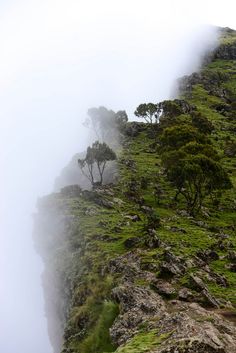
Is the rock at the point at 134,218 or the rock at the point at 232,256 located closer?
the rock at the point at 232,256

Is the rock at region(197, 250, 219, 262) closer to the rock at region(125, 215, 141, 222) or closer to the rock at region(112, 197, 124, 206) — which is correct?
the rock at region(125, 215, 141, 222)

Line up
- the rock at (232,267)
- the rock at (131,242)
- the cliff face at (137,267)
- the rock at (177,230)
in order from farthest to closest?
1. the rock at (177,230)
2. the rock at (131,242)
3. the rock at (232,267)
4. the cliff face at (137,267)

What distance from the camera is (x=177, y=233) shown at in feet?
195

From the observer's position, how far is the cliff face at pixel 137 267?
1217 inches

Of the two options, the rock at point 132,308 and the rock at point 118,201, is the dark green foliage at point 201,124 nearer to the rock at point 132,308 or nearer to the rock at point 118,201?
the rock at point 118,201

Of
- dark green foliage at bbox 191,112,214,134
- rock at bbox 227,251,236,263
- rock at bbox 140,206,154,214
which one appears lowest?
rock at bbox 227,251,236,263

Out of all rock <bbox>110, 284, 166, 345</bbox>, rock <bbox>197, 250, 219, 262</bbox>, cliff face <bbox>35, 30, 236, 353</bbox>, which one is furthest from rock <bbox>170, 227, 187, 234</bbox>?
rock <bbox>110, 284, 166, 345</bbox>

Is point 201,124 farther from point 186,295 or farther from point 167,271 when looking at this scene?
point 186,295

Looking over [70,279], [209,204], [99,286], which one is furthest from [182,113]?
[99,286]

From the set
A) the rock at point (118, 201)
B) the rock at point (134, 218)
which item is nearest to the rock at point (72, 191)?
the rock at point (118, 201)

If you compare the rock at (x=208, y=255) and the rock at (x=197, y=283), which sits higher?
the rock at (x=197, y=283)

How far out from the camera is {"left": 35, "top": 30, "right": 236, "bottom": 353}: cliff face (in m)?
30.9

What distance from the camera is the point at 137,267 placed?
44906 mm

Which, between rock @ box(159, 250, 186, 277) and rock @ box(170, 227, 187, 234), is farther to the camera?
rock @ box(170, 227, 187, 234)
